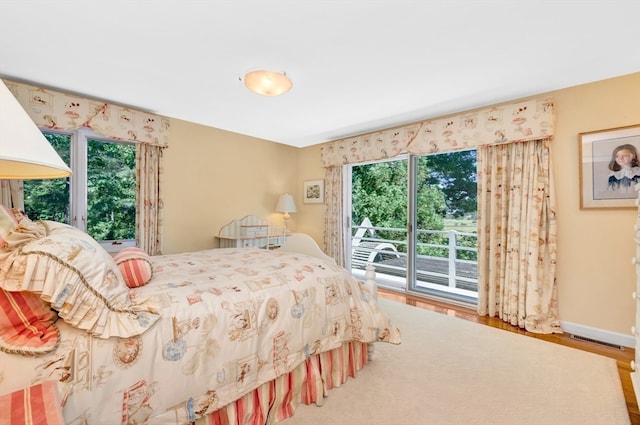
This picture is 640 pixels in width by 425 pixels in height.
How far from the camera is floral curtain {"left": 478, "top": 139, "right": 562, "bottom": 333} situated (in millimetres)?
2699

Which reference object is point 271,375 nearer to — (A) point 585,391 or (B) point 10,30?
(A) point 585,391

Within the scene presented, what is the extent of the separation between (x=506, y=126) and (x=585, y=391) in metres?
2.31

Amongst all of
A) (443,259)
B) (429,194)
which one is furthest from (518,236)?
(443,259)

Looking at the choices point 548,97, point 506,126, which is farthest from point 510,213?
point 548,97

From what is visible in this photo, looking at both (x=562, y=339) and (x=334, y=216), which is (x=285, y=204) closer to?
(x=334, y=216)

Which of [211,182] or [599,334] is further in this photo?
[211,182]

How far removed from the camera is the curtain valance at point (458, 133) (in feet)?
8.89

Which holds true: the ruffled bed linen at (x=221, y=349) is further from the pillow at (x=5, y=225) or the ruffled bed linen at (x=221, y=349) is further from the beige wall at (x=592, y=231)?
the beige wall at (x=592, y=231)

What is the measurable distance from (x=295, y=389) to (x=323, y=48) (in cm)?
225

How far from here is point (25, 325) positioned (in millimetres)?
930

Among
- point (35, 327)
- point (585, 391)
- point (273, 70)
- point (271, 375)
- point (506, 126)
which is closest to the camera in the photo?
point (35, 327)

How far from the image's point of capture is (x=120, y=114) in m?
3.07

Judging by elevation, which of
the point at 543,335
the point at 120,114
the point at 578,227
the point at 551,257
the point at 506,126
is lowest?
the point at 543,335

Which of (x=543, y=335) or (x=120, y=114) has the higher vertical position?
(x=120, y=114)
